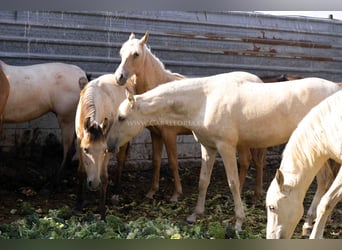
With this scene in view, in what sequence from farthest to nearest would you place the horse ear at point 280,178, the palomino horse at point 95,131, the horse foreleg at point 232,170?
the palomino horse at point 95,131 → the horse foreleg at point 232,170 → the horse ear at point 280,178

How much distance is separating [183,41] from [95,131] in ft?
9.41

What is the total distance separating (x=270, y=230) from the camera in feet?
16.1

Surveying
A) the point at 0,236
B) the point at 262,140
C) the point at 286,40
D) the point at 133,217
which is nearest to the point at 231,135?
the point at 262,140

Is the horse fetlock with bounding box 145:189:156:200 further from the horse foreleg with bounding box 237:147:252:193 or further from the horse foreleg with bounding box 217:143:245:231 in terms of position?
the horse foreleg with bounding box 217:143:245:231

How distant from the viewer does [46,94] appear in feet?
23.9

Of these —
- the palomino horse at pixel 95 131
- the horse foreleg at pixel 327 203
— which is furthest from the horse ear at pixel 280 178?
the palomino horse at pixel 95 131

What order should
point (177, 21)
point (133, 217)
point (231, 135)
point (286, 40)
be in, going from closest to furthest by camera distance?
1. point (231, 135)
2. point (133, 217)
3. point (177, 21)
4. point (286, 40)

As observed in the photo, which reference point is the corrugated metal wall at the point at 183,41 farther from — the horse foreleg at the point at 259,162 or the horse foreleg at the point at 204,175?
the horse foreleg at the point at 204,175

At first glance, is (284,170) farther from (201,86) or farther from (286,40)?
(286,40)

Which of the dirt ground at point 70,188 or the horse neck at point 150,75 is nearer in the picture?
the dirt ground at point 70,188

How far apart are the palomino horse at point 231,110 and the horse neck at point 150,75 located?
3.67 ft

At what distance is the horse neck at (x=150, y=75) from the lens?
692cm

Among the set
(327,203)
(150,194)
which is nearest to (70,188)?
(150,194)

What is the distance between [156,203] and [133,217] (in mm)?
689
